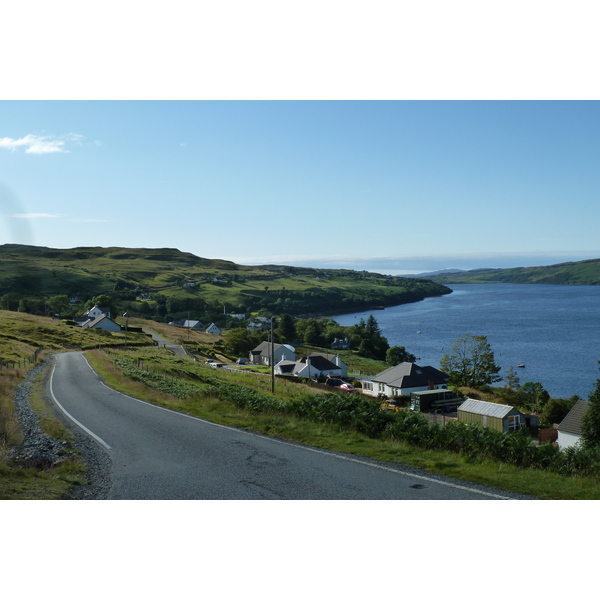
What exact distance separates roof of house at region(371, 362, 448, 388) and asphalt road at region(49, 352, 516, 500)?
38.2 meters

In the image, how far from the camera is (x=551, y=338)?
88.5 metres

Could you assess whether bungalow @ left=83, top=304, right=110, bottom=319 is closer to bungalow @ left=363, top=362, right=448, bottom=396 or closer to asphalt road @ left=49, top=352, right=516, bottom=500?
bungalow @ left=363, top=362, right=448, bottom=396

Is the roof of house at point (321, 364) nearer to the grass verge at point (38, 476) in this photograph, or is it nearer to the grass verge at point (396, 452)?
the grass verge at point (396, 452)

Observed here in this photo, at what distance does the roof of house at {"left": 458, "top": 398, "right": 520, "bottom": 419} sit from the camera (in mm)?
32406

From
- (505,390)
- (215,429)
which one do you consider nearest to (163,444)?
(215,429)

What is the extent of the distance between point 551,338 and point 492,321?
29630 mm

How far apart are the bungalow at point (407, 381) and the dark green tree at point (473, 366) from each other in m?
4.55

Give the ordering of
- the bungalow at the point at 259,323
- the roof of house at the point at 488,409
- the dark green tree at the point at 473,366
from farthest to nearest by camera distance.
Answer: the bungalow at the point at 259,323, the dark green tree at the point at 473,366, the roof of house at the point at 488,409

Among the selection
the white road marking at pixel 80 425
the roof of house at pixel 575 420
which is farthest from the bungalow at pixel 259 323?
the white road marking at pixel 80 425

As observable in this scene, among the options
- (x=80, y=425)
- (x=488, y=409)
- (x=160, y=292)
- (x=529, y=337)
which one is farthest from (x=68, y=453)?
(x=160, y=292)

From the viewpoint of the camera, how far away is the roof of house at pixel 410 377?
162 ft

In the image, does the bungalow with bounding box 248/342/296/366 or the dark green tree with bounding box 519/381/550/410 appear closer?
the dark green tree with bounding box 519/381/550/410

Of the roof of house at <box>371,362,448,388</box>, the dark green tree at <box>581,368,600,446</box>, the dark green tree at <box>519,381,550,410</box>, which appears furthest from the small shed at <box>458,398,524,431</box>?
the roof of house at <box>371,362,448,388</box>

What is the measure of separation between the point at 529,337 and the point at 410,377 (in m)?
51.1
